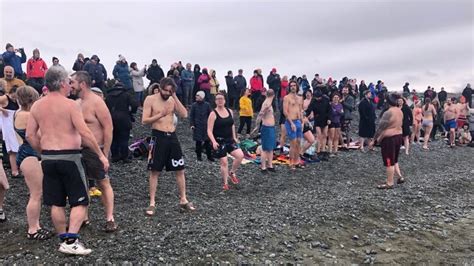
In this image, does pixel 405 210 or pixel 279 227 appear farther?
pixel 405 210

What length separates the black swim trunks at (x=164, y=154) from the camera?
701 centimetres

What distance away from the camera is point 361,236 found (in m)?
7.27

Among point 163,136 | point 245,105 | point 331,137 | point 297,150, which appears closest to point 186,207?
point 163,136

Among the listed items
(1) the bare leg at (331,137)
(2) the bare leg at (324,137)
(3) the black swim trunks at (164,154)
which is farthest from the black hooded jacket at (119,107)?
(1) the bare leg at (331,137)

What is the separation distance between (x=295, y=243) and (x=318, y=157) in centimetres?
756

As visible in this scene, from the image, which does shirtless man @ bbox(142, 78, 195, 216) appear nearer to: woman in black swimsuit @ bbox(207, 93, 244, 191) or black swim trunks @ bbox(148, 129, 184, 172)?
black swim trunks @ bbox(148, 129, 184, 172)

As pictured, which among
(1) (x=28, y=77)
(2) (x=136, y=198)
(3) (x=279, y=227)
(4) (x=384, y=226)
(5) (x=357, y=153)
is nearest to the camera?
(3) (x=279, y=227)

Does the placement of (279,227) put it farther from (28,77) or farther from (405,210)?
(28,77)

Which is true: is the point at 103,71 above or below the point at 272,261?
above

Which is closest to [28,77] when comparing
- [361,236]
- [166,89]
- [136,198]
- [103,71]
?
[103,71]

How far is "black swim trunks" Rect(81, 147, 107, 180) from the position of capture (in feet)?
19.5

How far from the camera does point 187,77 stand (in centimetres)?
1875

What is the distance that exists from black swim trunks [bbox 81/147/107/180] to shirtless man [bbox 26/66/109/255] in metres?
0.67

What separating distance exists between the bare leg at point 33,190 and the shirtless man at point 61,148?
661 millimetres
